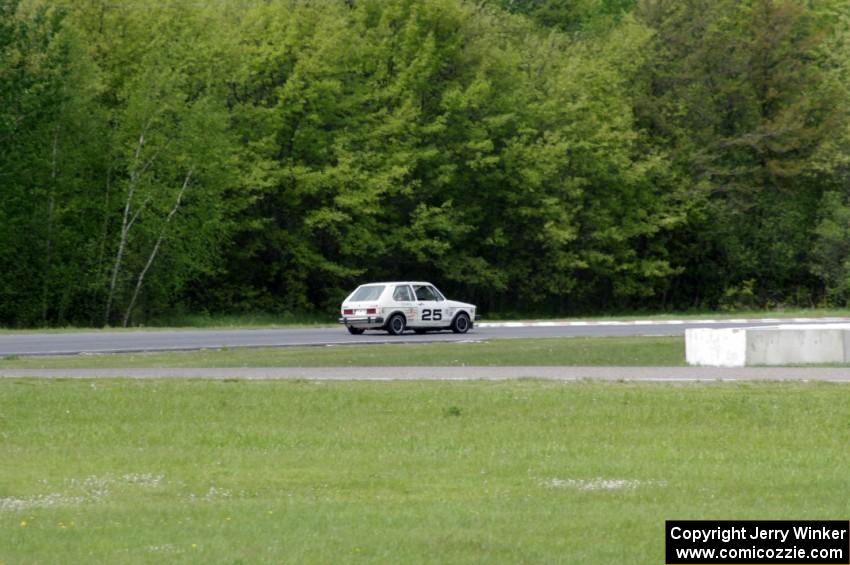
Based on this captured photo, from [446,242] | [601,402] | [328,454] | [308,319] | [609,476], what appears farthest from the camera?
[446,242]

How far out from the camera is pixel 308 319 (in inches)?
Result: 2365

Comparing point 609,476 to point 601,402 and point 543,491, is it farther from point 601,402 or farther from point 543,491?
point 601,402

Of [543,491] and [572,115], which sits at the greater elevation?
[572,115]

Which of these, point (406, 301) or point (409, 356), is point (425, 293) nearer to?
point (406, 301)

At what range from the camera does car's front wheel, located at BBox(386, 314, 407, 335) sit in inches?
1574

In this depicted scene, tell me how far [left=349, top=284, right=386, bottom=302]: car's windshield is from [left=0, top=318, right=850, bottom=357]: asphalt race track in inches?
40.9

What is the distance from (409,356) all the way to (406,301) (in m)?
10.1

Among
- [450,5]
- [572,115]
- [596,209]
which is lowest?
[596,209]

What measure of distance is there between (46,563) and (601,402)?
34.1 feet

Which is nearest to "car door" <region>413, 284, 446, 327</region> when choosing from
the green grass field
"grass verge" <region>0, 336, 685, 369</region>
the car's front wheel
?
the car's front wheel

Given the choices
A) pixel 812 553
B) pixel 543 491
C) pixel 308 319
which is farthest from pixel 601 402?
pixel 308 319

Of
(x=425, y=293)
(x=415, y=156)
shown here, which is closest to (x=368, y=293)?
(x=425, y=293)

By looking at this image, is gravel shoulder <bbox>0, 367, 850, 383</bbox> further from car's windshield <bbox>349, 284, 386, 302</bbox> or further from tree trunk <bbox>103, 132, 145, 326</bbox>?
tree trunk <bbox>103, 132, 145, 326</bbox>

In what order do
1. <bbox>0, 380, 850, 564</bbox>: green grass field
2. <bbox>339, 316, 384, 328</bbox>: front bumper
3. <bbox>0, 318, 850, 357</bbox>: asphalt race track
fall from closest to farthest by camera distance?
<bbox>0, 380, 850, 564</bbox>: green grass field → <bbox>0, 318, 850, 357</bbox>: asphalt race track → <bbox>339, 316, 384, 328</bbox>: front bumper
